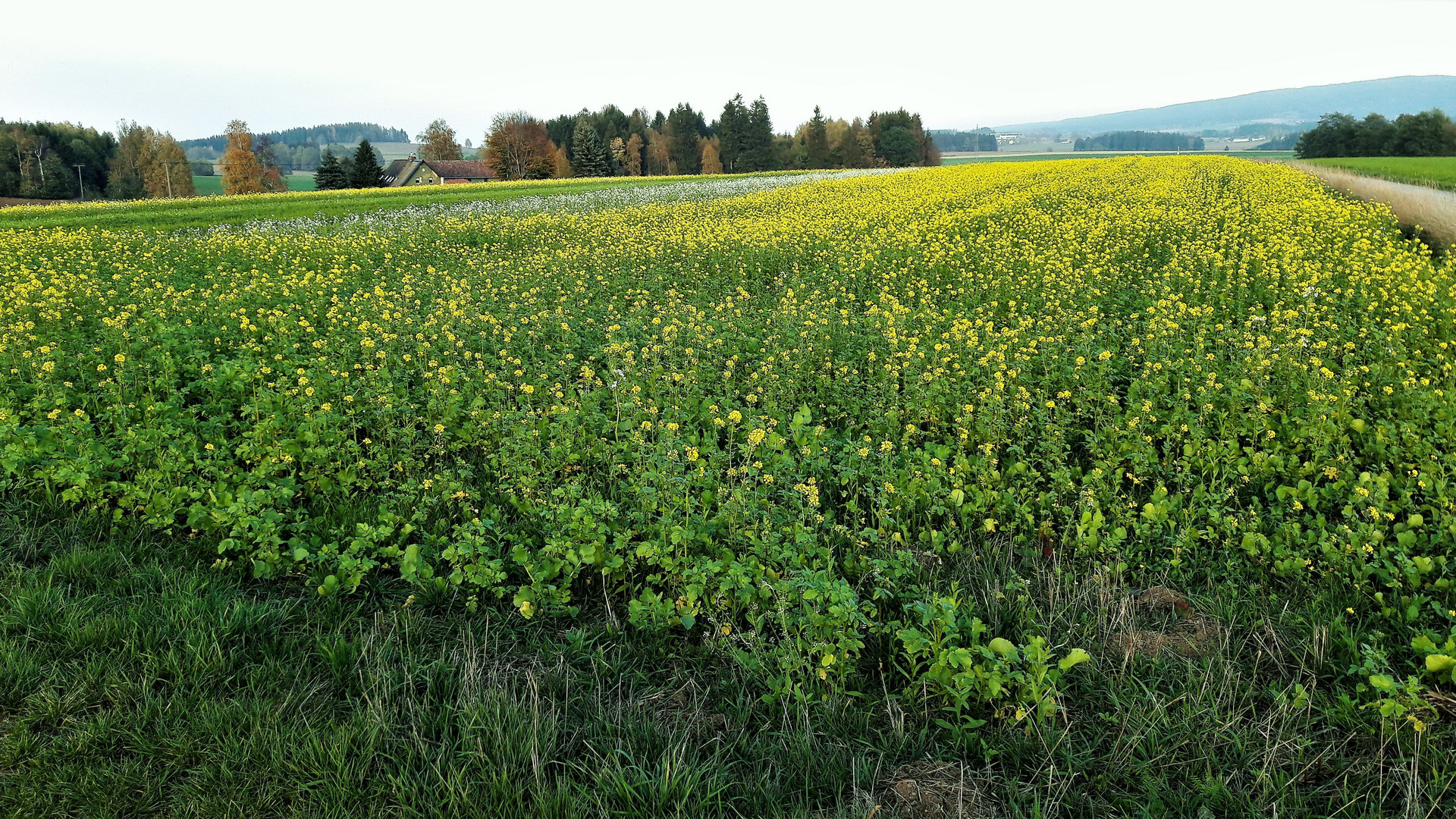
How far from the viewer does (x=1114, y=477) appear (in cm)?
460

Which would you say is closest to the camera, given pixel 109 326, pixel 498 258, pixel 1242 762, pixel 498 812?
pixel 498 812

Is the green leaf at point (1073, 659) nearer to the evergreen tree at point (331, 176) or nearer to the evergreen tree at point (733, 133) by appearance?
the evergreen tree at point (331, 176)

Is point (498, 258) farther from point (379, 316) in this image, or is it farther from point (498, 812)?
point (498, 812)

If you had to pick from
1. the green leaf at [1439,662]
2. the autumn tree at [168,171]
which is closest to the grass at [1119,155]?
the green leaf at [1439,662]

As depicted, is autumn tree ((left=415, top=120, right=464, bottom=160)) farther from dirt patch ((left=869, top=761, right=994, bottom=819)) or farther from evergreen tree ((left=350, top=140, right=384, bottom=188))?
dirt patch ((left=869, top=761, right=994, bottom=819))

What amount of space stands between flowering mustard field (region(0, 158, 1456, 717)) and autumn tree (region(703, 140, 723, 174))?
85416 millimetres

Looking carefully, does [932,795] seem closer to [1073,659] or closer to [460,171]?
[1073,659]

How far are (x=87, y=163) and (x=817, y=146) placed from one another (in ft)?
291

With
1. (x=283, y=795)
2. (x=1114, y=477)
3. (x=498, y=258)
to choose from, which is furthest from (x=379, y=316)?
(x=1114, y=477)

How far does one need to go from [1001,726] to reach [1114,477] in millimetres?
2097

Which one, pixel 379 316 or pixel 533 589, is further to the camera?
pixel 379 316

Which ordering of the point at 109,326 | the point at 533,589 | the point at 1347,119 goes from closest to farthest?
1. the point at 533,589
2. the point at 109,326
3. the point at 1347,119

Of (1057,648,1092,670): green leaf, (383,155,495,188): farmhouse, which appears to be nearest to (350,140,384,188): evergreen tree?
(383,155,495,188): farmhouse

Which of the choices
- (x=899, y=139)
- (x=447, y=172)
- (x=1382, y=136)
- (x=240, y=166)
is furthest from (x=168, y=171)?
(x=1382, y=136)
